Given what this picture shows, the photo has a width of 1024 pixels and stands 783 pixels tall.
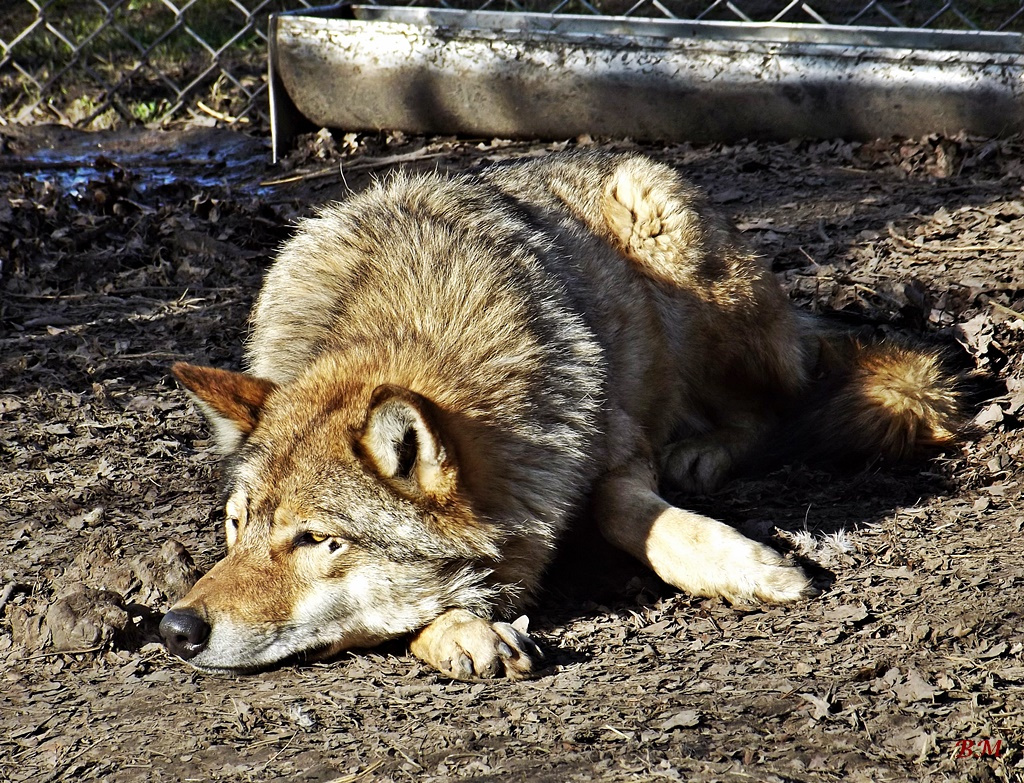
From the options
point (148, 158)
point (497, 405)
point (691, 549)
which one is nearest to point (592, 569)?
point (691, 549)

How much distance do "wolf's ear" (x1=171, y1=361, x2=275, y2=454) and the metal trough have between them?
4.08 meters

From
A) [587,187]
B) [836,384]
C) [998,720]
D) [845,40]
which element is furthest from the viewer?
[845,40]

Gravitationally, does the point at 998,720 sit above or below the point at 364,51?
below

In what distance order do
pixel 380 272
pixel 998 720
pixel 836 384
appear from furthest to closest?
pixel 836 384 → pixel 380 272 → pixel 998 720

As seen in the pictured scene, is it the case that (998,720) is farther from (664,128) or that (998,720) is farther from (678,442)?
(664,128)

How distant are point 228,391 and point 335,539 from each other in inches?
23.3

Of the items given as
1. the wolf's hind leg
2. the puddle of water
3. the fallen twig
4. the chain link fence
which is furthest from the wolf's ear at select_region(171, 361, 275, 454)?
the chain link fence

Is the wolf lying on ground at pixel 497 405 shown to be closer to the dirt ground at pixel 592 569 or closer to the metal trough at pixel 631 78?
the dirt ground at pixel 592 569

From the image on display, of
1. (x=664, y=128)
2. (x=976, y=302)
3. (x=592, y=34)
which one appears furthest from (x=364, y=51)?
(x=976, y=302)

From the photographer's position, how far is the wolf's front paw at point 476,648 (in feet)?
9.40

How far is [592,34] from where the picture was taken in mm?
6566

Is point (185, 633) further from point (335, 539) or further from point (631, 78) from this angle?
point (631, 78)

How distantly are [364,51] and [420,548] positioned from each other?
4783mm

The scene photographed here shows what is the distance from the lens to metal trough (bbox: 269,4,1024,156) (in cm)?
594
